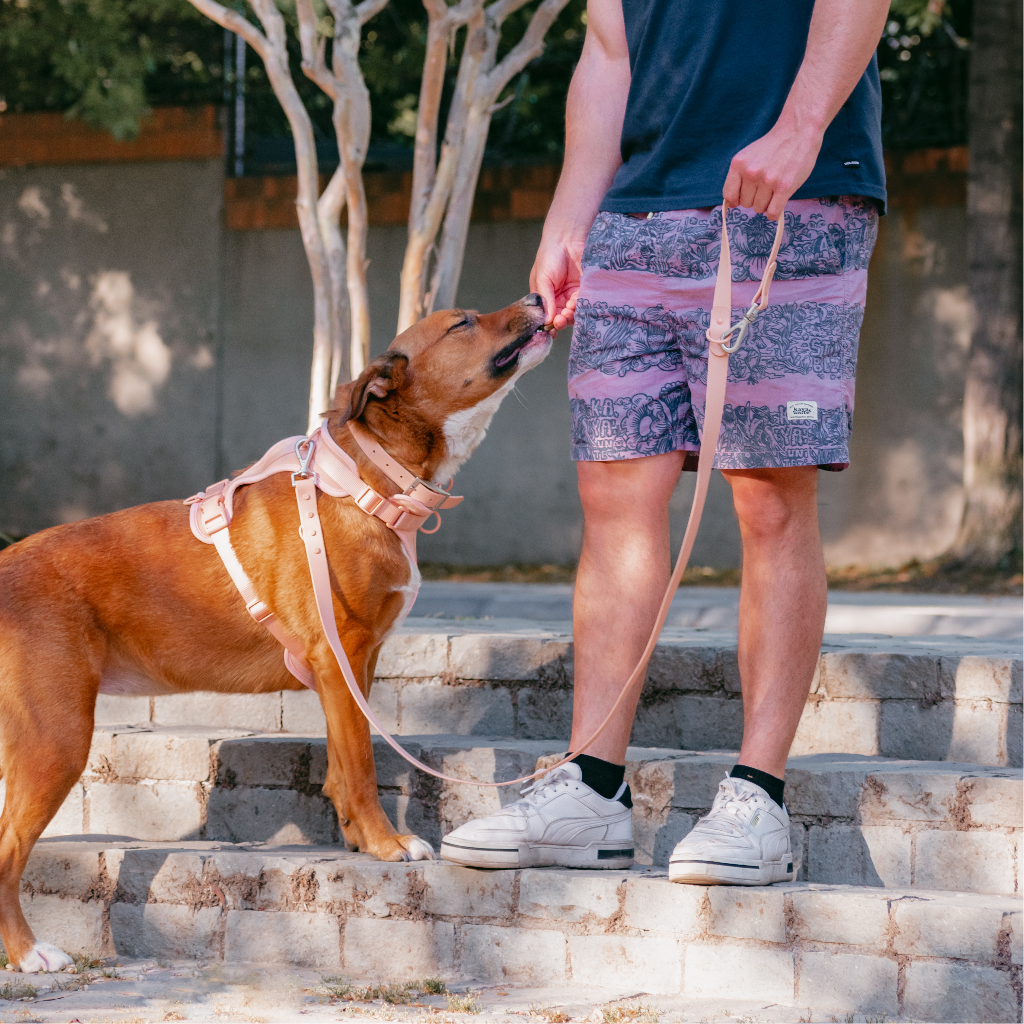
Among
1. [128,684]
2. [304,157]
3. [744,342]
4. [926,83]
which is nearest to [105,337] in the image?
[304,157]

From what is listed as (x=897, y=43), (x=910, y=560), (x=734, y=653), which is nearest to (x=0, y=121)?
(x=897, y=43)

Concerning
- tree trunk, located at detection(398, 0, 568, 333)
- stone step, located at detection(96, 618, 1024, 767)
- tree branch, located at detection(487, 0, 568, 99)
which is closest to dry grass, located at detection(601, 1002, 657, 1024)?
stone step, located at detection(96, 618, 1024, 767)

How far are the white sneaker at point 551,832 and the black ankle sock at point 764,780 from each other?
0.34 m

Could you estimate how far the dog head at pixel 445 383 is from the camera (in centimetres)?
360

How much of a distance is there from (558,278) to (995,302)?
270 inches

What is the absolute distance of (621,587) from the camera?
120 inches

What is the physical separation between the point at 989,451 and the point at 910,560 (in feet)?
4.02

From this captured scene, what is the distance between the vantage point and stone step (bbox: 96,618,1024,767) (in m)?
3.62

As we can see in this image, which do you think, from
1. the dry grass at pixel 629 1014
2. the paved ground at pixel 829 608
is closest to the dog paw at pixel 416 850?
the dry grass at pixel 629 1014

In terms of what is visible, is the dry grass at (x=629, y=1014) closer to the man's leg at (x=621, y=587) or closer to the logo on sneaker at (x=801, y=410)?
the man's leg at (x=621, y=587)

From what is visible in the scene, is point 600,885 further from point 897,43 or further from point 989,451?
point 897,43

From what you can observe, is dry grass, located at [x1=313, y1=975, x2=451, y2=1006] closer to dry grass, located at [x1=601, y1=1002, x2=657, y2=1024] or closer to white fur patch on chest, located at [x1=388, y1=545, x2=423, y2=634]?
dry grass, located at [x1=601, y1=1002, x2=657, y2=1024]

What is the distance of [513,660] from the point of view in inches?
161

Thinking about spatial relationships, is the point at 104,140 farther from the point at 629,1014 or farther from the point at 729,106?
the point at 629,1014
